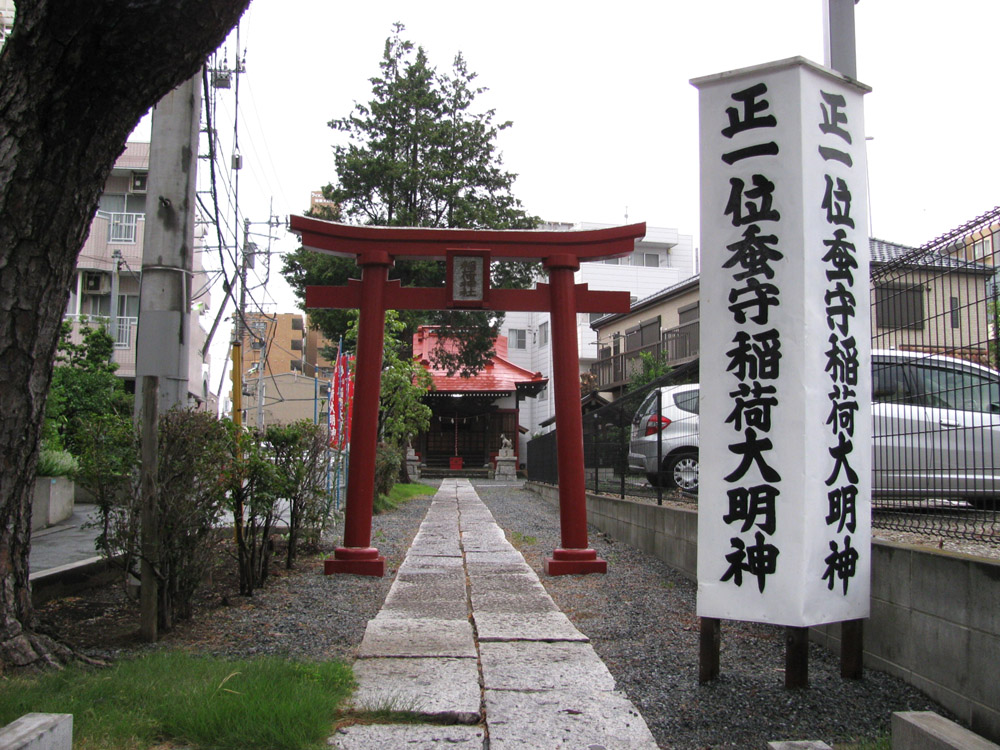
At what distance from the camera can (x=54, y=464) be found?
10.2m

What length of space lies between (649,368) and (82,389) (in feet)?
49.7

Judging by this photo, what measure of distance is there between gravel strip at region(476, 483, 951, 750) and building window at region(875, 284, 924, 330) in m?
1.89

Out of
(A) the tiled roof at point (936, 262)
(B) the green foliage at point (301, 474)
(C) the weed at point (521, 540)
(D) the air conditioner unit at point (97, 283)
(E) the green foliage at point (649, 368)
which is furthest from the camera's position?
(D) the air conditioner unit at point (97, 283)

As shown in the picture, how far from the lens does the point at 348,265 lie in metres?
20.0

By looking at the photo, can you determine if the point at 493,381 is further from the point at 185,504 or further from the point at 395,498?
the point at 185,504

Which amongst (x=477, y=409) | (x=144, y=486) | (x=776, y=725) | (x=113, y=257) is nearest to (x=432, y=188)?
(x=113, y=257)

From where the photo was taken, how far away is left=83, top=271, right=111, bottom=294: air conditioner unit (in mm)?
23562

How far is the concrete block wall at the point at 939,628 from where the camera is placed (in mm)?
2977

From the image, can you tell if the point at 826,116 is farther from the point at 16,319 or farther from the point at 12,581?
the point at 12,581

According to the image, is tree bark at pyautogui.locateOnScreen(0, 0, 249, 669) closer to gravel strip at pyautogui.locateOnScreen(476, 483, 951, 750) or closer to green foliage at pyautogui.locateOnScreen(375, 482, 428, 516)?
gravel strip at pyautogui.locateOnScreen(476, 483, 951, 750)

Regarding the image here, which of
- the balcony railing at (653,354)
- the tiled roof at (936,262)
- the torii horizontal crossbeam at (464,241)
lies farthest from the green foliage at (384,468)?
the tiled roof at (936,262)

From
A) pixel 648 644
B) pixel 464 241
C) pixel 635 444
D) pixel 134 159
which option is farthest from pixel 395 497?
pixel 134 159

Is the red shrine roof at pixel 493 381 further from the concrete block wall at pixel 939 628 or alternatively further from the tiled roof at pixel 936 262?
the concrete block wall at pixel 939 628

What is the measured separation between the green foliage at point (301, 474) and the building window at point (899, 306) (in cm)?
423
